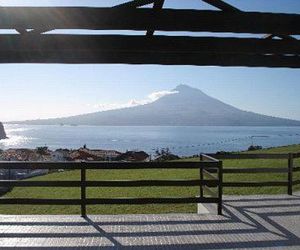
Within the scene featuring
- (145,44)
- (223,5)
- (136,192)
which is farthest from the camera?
(136,192)

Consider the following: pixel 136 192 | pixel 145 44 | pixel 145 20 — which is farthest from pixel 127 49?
pixel 136 192

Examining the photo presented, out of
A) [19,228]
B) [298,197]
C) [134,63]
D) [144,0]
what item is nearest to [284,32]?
[144,0]

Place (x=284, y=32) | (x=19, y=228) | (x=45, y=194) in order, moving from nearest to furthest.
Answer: (x=284, y=32) → (x=19, y=228) → (x=45, y=194)

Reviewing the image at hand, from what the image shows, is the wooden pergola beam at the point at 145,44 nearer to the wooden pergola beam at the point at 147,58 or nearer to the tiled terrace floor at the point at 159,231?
the wooden pergola beam at the point at 147,58

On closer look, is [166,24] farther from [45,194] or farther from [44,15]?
[45,194]

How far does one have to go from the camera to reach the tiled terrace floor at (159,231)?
6.98 m

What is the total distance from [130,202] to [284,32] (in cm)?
416

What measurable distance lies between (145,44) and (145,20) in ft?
2.68

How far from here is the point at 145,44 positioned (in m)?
6.58

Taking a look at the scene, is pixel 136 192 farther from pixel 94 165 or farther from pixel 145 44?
pixel 145 44

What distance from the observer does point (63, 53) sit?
7.01 metres

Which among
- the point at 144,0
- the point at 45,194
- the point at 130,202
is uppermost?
the point at 144,0

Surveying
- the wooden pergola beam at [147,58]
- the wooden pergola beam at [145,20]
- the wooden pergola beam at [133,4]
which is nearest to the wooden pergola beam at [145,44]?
the wooden pergola beam at [147,58]

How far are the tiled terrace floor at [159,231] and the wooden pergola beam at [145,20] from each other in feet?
10.4
